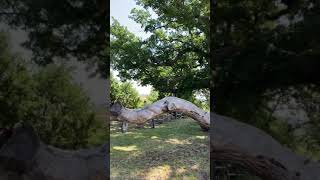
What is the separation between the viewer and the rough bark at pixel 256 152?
193 cm

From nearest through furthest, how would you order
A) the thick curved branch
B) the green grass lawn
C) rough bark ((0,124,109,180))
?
rough bark ((0,124,109,180)), the thick curved branch, the green grass lawn

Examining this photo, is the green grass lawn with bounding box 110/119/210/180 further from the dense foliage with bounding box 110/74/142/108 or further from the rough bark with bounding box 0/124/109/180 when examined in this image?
the rough bark with bounding box 0/124/109/180

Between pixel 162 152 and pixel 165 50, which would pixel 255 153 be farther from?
pixel 165 50

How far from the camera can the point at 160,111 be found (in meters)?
2.90

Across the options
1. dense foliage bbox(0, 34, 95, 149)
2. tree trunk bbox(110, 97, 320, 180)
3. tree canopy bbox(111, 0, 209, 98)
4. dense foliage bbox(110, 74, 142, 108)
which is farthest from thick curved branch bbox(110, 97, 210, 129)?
tree trunk bbox(110, 97, 320, 180)

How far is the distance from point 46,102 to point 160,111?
110 cm

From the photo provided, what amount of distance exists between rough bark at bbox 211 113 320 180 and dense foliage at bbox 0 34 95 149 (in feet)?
2.24

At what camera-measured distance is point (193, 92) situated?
128 inches

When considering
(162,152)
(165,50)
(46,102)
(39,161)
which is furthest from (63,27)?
(162,152)

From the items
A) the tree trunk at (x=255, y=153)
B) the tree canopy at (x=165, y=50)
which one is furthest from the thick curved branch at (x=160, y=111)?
the tree trunk at (x=255, y=153)

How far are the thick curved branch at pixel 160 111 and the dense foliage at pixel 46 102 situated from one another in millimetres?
588

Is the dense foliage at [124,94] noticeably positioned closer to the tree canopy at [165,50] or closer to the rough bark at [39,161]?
the tree canopy at [165,50]

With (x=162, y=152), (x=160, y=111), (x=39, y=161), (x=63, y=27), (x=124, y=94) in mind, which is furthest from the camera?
(x=162, y=152)

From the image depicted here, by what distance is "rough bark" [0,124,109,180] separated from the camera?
187 centimetres
